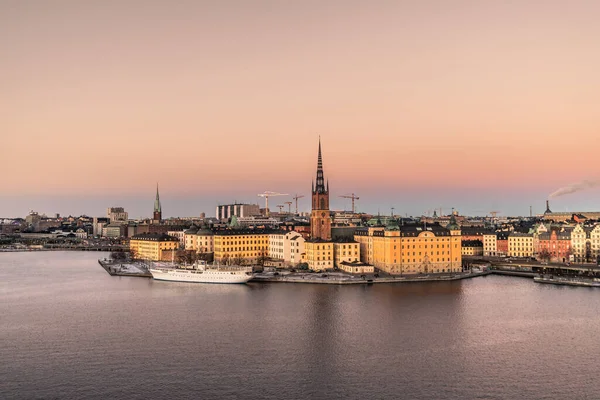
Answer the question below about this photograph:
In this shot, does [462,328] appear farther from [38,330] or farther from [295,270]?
[295,270]

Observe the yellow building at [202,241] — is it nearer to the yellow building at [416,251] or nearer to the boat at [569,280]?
the yellow building at [416,251]

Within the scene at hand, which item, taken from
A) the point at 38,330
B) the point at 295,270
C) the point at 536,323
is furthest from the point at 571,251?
the point at 38,330

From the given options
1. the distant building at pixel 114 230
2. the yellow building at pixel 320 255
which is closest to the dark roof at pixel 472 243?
the yellow building at pixel 320 255

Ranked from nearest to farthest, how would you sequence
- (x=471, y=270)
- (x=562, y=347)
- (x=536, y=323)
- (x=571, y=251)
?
(x=562, y=347) → (x=536, y=323) → (x=471, y=270) → (x=571, y=251)

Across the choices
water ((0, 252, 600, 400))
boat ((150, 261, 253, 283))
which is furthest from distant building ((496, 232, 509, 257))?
boat ((150, 261, 253, 283))

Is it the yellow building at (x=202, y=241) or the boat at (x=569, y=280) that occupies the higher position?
the yellow building at (x=202, y=241)

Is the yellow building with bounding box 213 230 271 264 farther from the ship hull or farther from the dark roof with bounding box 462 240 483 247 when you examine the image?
the dark roof with bounding box 462 240 483 247
